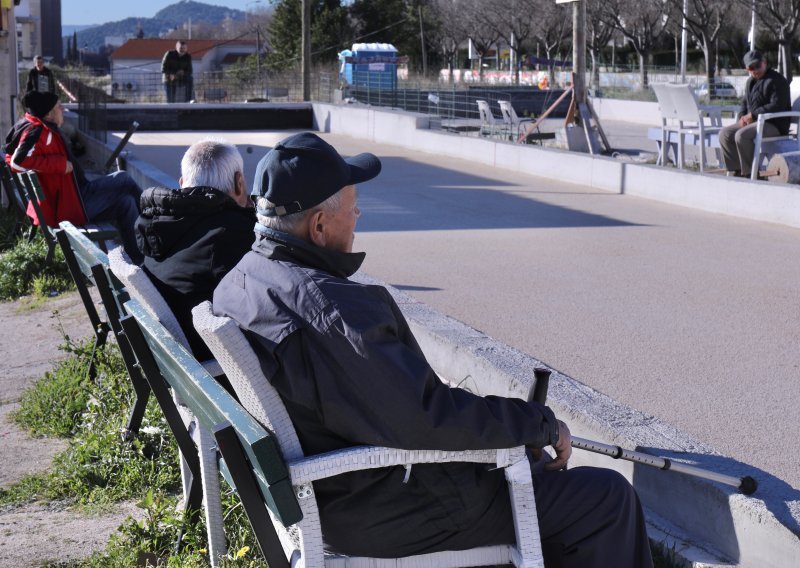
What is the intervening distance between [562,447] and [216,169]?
2.44m

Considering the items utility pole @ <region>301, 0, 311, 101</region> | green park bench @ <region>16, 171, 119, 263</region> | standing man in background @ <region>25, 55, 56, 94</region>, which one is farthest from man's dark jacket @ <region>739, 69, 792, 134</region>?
utility pole @ <region>301, 0, 311, 101</region>

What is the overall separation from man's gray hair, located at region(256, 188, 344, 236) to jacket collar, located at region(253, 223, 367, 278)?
25 millimetres

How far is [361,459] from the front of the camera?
2.68 metres

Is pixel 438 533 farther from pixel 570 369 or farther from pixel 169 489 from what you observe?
pixel 570 369

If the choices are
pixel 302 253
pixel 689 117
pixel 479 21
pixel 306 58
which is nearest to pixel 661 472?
pixel 302 253

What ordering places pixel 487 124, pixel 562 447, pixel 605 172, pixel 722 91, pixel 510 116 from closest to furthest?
pixel 562 447, pixel 605 172, pixel 510 116, pixel 487 124, pixel 722 91

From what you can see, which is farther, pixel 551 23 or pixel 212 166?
pixel 551 23

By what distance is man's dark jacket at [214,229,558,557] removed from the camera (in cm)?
265

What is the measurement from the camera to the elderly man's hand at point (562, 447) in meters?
2.98

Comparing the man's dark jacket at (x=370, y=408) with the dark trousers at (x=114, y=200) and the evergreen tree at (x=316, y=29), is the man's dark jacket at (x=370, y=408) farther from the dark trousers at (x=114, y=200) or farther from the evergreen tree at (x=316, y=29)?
the evergreen tree at (x=316, y=29)

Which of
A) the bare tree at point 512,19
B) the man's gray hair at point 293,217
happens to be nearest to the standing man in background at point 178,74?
the man's gray hair at point 293,217

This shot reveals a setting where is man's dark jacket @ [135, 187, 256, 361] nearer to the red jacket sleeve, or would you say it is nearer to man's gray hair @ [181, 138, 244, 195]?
man's gray hair @ [181, 138, 244, 195]

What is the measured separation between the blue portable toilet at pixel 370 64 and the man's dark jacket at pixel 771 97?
3672cm

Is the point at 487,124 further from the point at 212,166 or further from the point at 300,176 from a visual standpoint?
the point at 300,176
